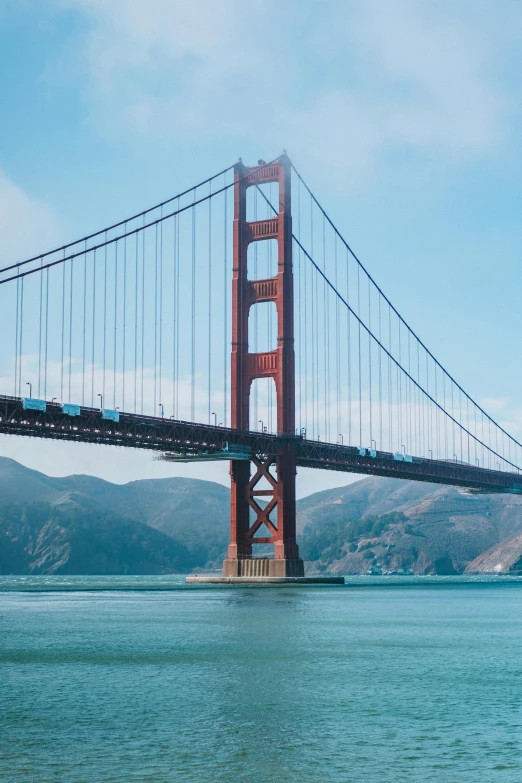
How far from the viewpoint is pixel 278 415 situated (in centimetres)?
7906

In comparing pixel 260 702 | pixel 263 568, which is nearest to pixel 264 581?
pixel 263 568

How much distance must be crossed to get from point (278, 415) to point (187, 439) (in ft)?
22.4

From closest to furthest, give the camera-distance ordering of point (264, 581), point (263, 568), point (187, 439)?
point (187, 439) → point (264, 581) → point (263, 568)

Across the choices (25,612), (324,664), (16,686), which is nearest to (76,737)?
(16,686)

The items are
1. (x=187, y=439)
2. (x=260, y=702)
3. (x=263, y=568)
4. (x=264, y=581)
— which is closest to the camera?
(x=260, y=702)

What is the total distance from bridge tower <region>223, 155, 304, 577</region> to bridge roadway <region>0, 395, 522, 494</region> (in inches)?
67.4

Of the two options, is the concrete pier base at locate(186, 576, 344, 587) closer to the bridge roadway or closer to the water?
the bridge roadway

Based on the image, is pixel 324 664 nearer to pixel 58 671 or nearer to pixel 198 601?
pixel 58 671

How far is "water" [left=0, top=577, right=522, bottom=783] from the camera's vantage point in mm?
17484

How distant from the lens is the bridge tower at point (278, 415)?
7856 centimetres

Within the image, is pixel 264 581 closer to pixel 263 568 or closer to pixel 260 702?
pixel 263 568

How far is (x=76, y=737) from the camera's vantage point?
64.4 ft

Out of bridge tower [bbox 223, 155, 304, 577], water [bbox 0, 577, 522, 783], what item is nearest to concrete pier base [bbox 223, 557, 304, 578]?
bridge tower [bbox 223, 155, 304, 577]

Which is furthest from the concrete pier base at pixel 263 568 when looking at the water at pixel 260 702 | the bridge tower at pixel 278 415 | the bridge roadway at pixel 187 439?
the water at pixel 260 702
